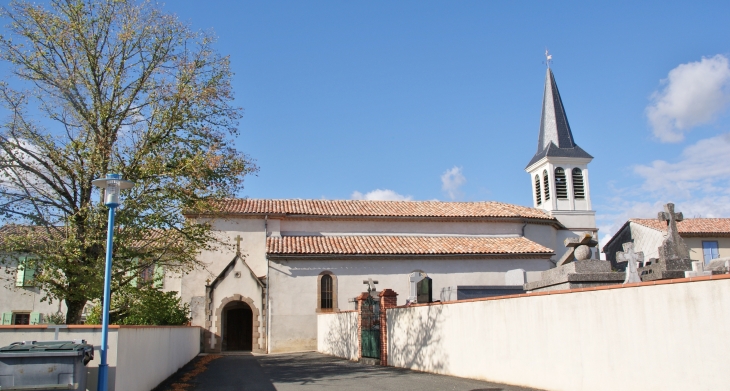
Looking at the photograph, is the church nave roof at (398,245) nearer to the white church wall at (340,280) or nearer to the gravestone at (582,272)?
the white church wall at (340,280)

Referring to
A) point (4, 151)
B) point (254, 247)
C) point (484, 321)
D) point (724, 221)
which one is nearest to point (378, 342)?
point (484, 321)

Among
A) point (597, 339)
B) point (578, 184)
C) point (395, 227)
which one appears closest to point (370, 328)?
point (597, 339)

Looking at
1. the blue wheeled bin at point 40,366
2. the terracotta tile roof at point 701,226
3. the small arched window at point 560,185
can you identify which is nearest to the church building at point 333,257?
the small arched window at point 560,185

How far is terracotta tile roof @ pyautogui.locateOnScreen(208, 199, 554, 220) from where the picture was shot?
32031 mm

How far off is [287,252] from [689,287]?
876 inches

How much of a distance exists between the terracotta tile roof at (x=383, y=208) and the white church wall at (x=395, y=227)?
20.9 inches

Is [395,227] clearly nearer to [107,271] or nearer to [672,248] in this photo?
[672,248]

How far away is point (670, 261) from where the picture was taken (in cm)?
1126

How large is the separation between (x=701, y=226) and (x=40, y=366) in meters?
40.4

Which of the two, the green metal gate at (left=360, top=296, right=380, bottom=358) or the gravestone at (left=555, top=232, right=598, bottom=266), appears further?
the green metal gate at (left=360, top=296, right=380, bottom=358)

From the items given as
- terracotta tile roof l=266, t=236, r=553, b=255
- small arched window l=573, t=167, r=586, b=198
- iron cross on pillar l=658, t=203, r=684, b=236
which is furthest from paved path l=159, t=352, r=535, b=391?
small arched window l=573, t=167, r=586, b=198

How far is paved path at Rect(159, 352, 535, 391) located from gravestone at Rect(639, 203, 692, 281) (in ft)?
11.9

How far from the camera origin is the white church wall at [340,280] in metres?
27.6

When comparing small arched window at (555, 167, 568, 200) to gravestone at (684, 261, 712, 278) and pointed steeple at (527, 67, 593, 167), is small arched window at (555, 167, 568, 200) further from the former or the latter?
gravestone at (684, 261, 712, 278)
